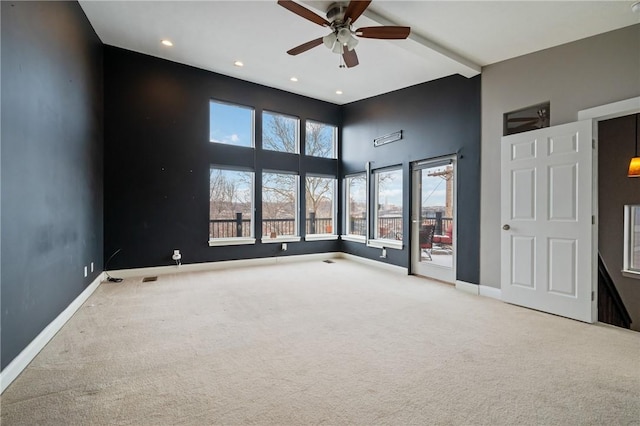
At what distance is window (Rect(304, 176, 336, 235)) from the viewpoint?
261 inches

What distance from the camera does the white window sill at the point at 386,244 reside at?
5.44 metres

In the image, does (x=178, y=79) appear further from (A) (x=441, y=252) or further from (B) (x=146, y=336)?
(A) (x=441, y=252)

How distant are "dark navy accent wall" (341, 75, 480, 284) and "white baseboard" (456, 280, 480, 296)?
0.06 m

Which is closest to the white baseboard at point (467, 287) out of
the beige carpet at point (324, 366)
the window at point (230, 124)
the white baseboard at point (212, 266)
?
the beige carpet at point (324, 366)

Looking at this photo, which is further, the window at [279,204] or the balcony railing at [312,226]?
the window at [279,204]

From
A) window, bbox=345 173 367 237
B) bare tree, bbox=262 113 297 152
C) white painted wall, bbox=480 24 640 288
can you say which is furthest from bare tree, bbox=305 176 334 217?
white painted wall, bbox=480 24 640 288

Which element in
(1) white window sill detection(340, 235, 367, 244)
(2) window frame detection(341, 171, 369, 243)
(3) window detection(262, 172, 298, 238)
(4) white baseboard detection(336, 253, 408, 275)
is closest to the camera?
(4) white baseboard detection(336, 253, 408, 275)

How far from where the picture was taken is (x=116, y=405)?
169 centimetres

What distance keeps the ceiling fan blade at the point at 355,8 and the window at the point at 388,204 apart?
3.28 meters

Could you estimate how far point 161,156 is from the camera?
496 cm

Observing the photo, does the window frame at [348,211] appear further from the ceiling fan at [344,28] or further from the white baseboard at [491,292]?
the ceiling fan at [344,28]

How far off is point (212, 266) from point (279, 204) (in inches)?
73.3

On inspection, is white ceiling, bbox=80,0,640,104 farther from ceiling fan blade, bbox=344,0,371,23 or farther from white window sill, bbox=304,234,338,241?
white window sill, bbox=304,234,338,241

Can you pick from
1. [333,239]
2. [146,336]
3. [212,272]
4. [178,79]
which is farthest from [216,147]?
[146,336]
